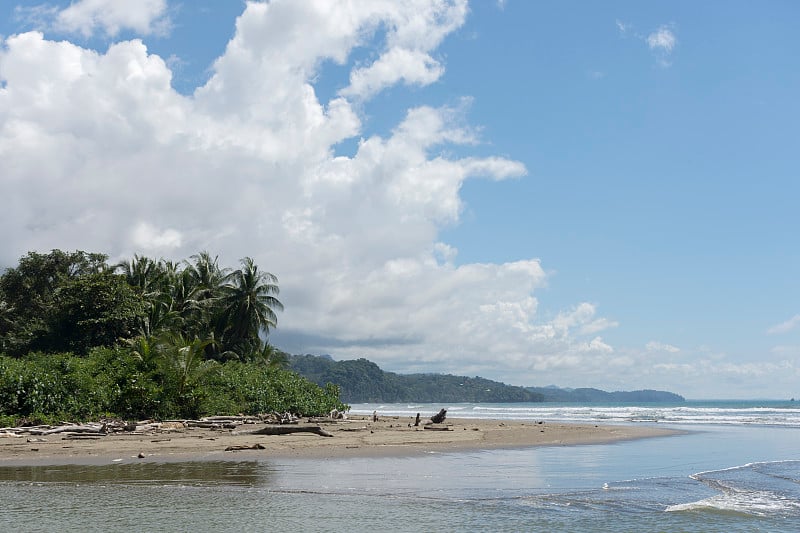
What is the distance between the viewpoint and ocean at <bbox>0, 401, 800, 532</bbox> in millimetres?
9648

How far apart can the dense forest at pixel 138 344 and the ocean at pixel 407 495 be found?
9562 mm

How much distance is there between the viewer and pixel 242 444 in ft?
65.8

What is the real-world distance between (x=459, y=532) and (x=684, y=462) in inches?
480

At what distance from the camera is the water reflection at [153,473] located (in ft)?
43.1

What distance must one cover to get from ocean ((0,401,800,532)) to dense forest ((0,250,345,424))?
956 cm

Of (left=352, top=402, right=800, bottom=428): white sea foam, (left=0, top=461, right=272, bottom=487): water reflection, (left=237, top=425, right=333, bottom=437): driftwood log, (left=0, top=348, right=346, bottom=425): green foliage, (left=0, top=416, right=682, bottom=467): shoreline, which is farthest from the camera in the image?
(left=352, top=402, right=800, bottom=428): white sea foam

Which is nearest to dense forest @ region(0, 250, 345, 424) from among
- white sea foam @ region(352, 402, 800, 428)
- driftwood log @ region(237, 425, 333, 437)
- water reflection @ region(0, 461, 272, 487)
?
driftwood log @ region(237, 425, 333, 437)

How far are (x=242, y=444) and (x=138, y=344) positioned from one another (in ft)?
38.3

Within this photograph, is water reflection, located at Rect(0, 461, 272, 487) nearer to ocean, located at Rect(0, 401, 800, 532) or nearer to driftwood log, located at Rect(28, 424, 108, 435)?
ocean, located at Rect(0, 401, 800, 532)

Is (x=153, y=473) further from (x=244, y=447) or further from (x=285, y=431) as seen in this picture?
(x=285, y=431)

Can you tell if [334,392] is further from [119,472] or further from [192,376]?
[119,472]

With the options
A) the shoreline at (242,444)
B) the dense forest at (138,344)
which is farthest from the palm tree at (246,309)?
the shoreline at (242,444)

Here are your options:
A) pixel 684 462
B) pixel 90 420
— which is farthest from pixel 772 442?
pixel 90 420

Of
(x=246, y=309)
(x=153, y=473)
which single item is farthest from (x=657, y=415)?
(x=153, y=473)
